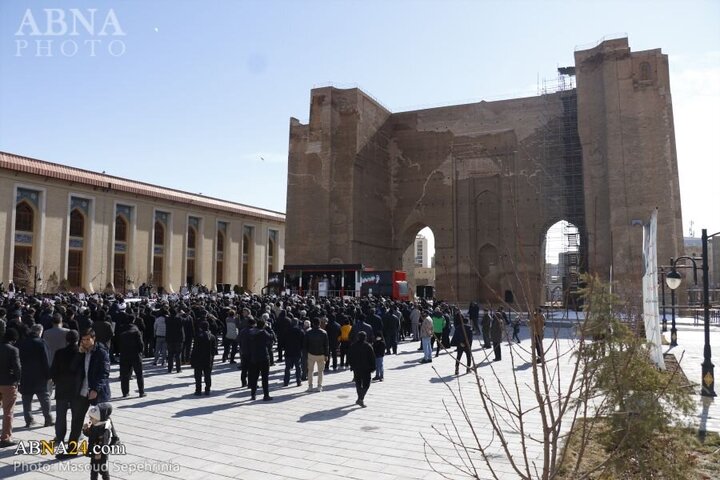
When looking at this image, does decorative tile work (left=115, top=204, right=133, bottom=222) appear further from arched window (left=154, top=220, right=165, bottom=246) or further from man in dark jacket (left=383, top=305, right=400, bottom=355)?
man in dark jacket (left=383, top=305, right=400, bottom=355)

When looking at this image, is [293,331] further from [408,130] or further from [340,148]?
[408,130]

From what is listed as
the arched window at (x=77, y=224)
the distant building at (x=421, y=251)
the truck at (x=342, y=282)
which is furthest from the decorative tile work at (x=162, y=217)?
the distant building at (x=421, y=251)

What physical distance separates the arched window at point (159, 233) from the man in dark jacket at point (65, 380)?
1428 inches

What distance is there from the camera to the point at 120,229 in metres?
38.2

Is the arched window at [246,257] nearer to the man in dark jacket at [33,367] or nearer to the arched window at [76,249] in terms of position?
the arched window at [76,249]

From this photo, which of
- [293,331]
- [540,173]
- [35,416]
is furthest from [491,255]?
[35,416]

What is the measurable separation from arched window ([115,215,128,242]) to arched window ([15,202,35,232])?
18.4 ft

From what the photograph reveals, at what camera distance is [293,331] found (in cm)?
991

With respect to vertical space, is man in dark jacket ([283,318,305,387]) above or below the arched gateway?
below

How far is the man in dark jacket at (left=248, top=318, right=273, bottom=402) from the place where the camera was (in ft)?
28.7

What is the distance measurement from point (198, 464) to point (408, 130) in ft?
125

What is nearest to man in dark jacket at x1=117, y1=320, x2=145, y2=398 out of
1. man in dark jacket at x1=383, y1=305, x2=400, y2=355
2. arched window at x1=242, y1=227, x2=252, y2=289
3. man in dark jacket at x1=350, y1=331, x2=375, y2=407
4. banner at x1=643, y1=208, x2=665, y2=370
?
man in dark jacket at x1=350, y1=331, x2=375, y2=407

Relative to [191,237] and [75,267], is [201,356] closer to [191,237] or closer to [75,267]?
[75,267]

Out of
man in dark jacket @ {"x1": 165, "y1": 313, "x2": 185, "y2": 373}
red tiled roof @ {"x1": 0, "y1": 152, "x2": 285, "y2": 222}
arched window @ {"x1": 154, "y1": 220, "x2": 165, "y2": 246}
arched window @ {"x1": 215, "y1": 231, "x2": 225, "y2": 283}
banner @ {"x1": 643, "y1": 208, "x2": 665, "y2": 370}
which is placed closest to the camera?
banner @ {"x1": 643, "y1": 208, "x2": 665, "y2": 370}
